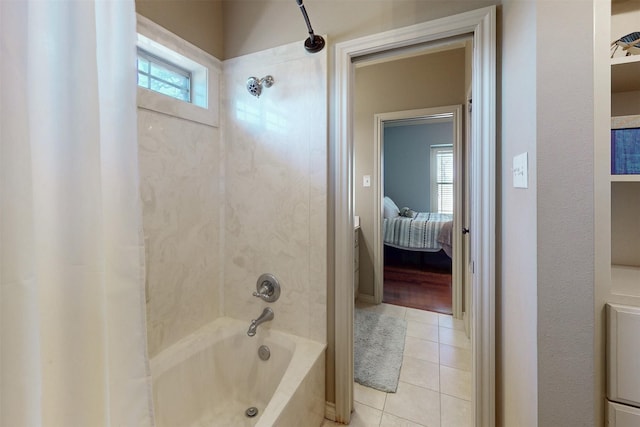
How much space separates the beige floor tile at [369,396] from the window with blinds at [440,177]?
16.0 feet

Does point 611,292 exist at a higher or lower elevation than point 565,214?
lower

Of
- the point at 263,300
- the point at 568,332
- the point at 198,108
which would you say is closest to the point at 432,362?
the point at 263,300

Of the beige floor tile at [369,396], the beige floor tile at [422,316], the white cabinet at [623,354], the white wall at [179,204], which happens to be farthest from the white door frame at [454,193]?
the white cabinet at [623,354]

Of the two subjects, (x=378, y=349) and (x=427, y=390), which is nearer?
(x=427, y=390)

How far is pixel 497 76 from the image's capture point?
118 cm

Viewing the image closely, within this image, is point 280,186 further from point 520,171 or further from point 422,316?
point 422,316

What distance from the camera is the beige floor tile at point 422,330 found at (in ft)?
7.72

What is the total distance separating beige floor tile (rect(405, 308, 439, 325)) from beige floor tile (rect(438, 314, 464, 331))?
4cm

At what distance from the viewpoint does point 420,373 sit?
6.22ft

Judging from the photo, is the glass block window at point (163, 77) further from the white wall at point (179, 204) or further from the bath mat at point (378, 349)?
the bath mat at point (378, 349)

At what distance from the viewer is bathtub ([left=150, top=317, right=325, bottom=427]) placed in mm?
1302

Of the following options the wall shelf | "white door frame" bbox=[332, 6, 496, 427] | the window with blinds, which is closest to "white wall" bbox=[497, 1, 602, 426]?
the wall shelf

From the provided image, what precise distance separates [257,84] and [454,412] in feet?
7.18

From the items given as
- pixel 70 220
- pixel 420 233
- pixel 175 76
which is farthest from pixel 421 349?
pixel 175 76
